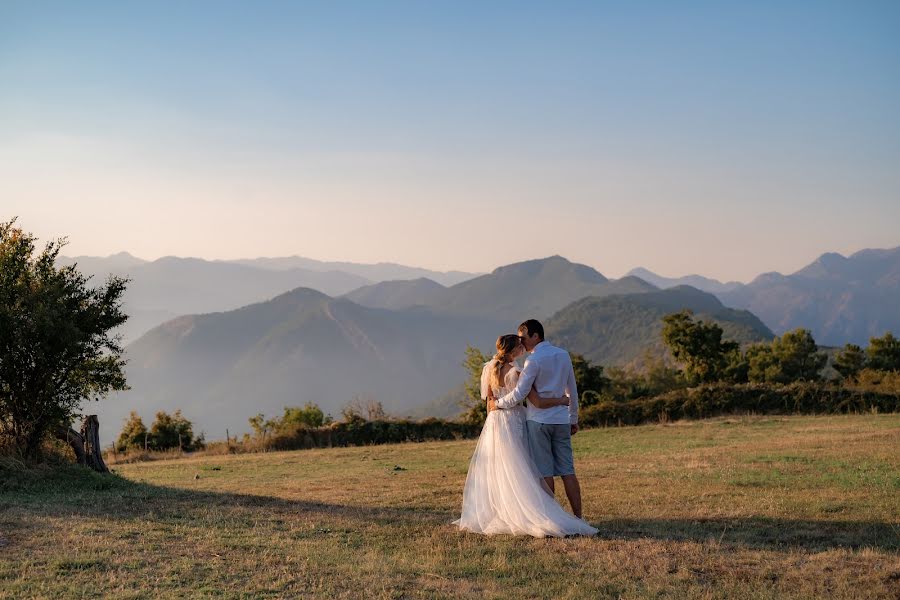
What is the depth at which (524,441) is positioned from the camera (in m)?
12.0

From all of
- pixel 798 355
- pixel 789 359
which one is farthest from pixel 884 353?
pixel 789 359

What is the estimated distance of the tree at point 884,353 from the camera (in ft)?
236

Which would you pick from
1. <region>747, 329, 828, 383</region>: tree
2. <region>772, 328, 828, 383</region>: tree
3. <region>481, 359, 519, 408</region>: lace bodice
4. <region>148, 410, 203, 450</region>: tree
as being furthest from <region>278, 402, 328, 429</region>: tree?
<region>772, 328, 828, 383</region>: tree

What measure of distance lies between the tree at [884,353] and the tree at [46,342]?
70154 mm

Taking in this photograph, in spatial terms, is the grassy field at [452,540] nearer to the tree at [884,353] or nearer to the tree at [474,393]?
the tree at [474,393]

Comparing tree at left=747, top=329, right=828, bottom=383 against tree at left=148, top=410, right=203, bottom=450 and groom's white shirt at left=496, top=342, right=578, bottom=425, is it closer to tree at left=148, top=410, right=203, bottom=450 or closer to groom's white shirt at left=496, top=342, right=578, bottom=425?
tree at left=148, top=410, right=203, bottom=450

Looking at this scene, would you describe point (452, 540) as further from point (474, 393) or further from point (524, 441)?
point (474, 393)

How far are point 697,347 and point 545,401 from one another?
198 feet

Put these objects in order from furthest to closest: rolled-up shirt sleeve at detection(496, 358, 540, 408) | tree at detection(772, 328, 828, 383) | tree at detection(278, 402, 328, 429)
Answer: tree at detection(772, 328, 828, 383) → tree at detection(278, 402, 328, 429) → rolled-up shirt sleeve at detection(496, 358, 540, 408)

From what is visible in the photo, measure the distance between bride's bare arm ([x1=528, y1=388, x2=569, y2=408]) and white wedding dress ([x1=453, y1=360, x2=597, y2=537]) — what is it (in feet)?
1.48

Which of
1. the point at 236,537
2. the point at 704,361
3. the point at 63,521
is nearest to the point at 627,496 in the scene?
the point at 236,537

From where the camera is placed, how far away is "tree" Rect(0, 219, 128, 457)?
59.5 feet

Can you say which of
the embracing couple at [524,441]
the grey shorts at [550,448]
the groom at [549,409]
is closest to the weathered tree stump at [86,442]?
the embracing couple at [524,441]

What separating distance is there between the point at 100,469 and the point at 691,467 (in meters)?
14.6
